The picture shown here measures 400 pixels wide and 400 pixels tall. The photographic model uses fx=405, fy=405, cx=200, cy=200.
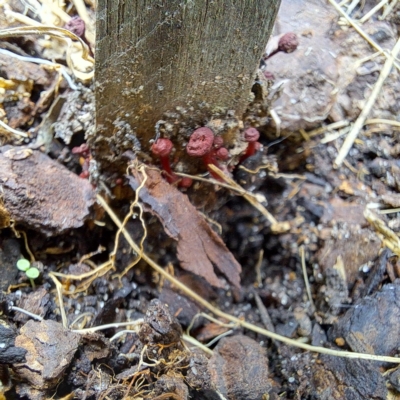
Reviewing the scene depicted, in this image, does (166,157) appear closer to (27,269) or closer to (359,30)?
(27,269)

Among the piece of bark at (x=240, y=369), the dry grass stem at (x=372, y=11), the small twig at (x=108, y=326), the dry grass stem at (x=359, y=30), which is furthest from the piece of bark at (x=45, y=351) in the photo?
the dry grass stem at (x=372, y=11)

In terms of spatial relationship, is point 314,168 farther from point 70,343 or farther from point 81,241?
point 70,343

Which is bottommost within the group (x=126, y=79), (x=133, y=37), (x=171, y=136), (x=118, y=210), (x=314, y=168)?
(x=118, y=210)

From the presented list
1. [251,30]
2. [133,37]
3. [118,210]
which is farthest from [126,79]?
[118,210]

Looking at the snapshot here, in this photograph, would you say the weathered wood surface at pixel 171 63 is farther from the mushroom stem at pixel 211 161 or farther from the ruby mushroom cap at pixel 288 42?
the ruby mushroom cap at pixel 288 42

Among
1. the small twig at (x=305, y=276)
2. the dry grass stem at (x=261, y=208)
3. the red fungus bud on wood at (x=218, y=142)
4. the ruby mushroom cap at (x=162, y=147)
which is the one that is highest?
the red fungus bud on wood at (x=218, y=142)

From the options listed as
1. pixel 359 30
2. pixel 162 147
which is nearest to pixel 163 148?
pixel 162 147
